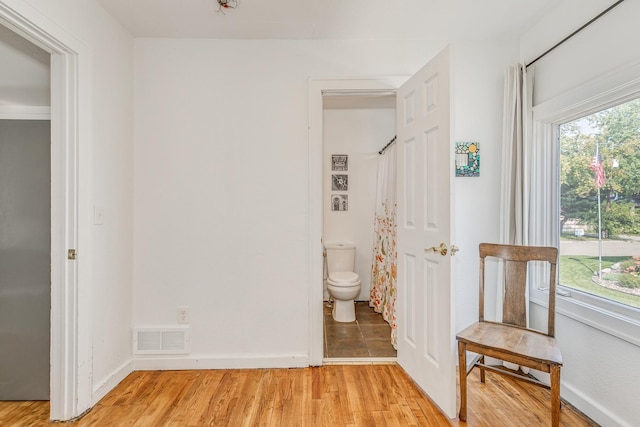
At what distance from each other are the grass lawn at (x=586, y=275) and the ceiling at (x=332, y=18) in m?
1.60

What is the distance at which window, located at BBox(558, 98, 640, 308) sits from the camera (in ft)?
5.37

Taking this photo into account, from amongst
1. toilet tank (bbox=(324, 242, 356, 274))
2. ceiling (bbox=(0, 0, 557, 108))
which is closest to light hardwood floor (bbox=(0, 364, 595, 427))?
toilet tank (bbox=(324, 242, 356, 274))

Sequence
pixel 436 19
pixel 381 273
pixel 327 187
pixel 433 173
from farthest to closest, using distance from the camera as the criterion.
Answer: pixel 327 187 → pixel 381 273 → pixel 436 19 → pixel 433 173

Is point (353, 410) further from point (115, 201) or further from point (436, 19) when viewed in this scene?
point (436, 19)

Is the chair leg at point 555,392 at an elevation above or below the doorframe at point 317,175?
below

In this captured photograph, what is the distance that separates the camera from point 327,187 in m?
4.01

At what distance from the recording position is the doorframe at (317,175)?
7.68ft

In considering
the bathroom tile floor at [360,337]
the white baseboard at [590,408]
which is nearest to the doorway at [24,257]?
the bathroom tile floor at [360,337]

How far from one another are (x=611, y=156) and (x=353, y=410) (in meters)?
2.05

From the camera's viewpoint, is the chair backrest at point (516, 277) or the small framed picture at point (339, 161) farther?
the small framed picture at point (339, 161)

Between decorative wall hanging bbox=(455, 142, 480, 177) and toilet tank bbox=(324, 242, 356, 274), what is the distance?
174 cm

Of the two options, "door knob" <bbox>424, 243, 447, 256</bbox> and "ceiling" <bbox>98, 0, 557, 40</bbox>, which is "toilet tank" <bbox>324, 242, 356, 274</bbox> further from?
"ceiling" <bbox>98, 0, 557, 40</bbox>

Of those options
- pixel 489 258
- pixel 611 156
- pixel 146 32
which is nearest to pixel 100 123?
pixel 146 32

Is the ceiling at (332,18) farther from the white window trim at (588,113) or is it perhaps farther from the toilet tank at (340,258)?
the toilet tank at (340,258)
